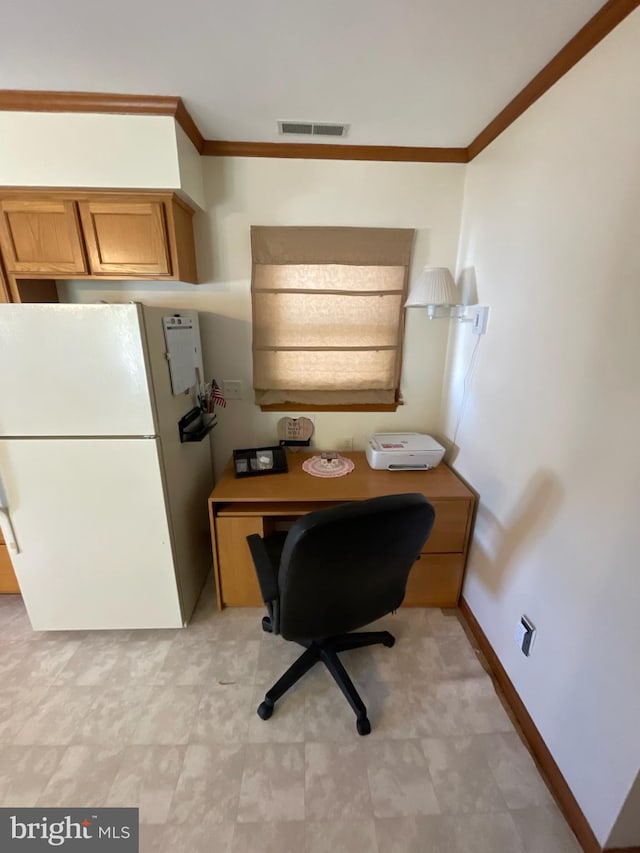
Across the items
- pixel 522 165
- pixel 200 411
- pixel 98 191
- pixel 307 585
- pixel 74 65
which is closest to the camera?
pixel 307 585

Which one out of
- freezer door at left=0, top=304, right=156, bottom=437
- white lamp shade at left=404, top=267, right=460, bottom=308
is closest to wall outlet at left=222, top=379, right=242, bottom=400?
freezer door at left=0, top=304, right=156, bottom=437

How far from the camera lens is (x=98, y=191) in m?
1.54

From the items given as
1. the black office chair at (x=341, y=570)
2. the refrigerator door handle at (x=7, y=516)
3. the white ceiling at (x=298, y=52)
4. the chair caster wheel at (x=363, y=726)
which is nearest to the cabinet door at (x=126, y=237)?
the white ceiling at (x=298, y=52)

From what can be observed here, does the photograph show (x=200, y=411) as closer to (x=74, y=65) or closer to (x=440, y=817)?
(x=74, y=65)

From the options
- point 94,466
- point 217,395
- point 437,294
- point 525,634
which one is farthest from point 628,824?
point 217,395

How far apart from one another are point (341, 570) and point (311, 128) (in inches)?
75.8

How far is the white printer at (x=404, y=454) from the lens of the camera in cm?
193

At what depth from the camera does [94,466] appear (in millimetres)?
1442

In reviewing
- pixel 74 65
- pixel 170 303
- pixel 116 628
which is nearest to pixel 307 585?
pixel 116 628

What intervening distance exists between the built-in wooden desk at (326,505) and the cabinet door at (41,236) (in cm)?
130

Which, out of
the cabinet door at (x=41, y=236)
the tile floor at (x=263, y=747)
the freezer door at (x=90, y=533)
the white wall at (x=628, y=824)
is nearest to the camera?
the white wall at (x=628, y=824)

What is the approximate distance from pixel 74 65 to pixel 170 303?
3.11ft

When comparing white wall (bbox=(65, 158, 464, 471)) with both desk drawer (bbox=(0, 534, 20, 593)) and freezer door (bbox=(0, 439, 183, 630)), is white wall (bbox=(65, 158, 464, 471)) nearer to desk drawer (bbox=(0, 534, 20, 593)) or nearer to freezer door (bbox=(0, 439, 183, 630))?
freezer door (bbox=(0, 439, 183, 630))

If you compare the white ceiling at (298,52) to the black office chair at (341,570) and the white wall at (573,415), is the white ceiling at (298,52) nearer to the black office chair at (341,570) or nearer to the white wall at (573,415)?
the white wall at (573,415)
